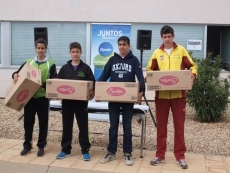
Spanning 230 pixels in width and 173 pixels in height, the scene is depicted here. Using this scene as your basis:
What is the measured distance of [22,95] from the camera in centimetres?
526

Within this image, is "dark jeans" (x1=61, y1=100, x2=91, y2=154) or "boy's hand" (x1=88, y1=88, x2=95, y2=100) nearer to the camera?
"boy's hand" (x1=88, y1=88, x2=95, y2=100)

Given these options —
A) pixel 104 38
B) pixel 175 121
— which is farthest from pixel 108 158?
pixel 104 38

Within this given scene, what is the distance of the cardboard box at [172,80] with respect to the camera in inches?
196

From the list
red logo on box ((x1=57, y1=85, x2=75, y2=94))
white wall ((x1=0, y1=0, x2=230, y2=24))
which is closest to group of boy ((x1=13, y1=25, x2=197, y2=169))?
red logo on box ((x1=57, y1=85, x2=75, y2=94))

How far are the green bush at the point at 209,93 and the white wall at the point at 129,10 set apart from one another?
3544 mm

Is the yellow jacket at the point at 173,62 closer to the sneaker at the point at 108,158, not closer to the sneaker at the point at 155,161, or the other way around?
the sneaker at the point at 155,161

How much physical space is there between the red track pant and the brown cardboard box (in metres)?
1.03

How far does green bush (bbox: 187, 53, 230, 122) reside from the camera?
28.7 feet

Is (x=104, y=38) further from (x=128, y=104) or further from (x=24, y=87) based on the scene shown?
(x=24, y=87)

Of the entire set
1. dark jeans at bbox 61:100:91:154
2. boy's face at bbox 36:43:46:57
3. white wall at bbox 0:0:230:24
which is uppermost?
white wall at bbox 0:0:230:24

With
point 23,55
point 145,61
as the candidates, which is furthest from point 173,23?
point 23,55

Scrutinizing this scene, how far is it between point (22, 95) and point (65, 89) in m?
0.61

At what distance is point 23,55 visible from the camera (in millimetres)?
13023

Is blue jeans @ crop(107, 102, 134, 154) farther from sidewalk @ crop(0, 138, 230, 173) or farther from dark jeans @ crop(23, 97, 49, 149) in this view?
dark jeans @ crop(23, 97, 49, 149)
